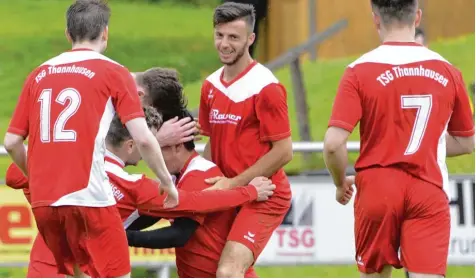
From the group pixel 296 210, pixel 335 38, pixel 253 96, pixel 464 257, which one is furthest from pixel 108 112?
pixel 335 38

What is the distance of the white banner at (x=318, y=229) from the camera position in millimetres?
9633

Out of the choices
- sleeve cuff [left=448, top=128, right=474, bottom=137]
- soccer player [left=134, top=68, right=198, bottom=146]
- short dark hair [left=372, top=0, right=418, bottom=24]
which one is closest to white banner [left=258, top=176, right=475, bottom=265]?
soccer player [left=134, top=68, right=198, bottom=146]

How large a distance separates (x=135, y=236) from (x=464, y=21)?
35.4ft

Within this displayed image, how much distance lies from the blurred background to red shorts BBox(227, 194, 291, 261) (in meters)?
2.25

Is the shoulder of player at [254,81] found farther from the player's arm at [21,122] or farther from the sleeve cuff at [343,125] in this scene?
the player's arm at [21,122]

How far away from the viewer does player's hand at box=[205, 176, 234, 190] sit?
6.93m

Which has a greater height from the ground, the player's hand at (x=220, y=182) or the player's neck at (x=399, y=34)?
the player's neck at (x=399, y=34)

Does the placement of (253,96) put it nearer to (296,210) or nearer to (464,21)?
(296,210)

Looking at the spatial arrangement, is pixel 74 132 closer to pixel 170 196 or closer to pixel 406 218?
pixel 170 196

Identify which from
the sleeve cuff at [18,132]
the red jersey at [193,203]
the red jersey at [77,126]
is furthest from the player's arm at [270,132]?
the sleeve cuff at [18,132]

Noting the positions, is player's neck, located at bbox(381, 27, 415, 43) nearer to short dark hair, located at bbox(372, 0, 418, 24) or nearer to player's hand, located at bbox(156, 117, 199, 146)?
short dark hair, located at bbox(372, 0, 418, 24)

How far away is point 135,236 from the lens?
22.2ft

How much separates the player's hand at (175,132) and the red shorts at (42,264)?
914 mm

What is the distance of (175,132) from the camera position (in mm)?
6984
